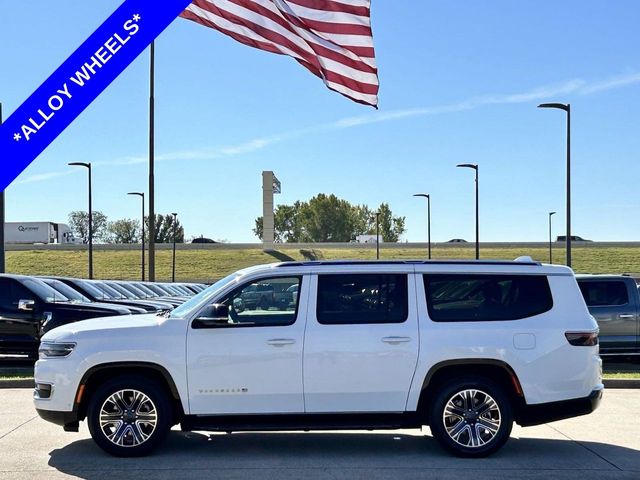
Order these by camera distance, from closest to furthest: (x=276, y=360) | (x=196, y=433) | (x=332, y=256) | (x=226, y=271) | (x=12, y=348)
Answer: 1. (x=276, y=360)
2. (x=196, y=433)
3. (x=12, y=348)
4. (x=226, y=271)
5. (x=332, y=256)

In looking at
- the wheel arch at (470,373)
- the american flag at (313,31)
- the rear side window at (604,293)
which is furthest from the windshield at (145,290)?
the american flag at (313,31)

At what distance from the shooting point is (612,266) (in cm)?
7344

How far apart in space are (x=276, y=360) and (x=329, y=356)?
50 cm

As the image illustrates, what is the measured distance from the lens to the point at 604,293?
46.8 ft

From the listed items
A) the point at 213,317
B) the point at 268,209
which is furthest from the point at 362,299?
the point at 268,209

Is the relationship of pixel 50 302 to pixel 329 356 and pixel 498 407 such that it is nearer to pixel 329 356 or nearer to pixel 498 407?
pixel 329 356

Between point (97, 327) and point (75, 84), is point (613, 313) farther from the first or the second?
point (75, 84)

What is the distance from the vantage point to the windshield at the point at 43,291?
14273 mm

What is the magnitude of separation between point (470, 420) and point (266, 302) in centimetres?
228

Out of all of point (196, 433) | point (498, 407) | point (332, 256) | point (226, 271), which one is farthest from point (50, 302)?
point (332, 256)

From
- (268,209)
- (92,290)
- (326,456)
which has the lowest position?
(326,456)

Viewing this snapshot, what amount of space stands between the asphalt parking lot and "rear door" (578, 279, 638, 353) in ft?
16.5

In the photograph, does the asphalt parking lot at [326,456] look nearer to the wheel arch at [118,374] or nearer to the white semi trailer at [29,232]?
the wheel arch at [118,374]

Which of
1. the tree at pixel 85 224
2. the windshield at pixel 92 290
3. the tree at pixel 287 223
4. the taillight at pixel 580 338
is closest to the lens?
the taillight at pixel 580 338
